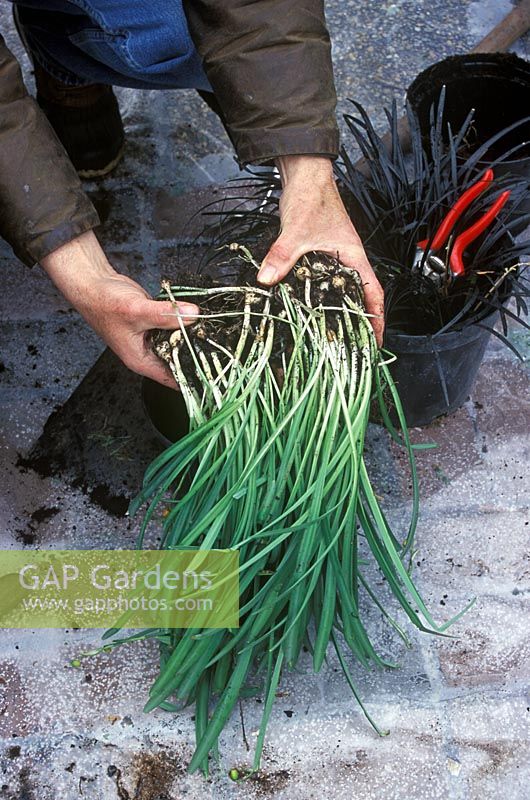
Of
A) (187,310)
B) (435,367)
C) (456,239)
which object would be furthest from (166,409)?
(456,239)

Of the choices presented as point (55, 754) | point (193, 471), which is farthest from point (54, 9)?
point (55, 754)

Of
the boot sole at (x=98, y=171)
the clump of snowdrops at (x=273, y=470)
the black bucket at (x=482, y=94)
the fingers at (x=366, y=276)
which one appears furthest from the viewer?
the boot sole at (x=98, y=171)

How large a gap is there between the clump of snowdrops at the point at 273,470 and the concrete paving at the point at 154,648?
5.1 inches

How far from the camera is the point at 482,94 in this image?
203 centimetres

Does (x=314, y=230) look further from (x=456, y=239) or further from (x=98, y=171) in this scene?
(x=98, y=171)

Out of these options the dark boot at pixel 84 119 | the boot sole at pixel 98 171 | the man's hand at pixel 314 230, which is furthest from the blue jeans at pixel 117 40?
the man's hand at pixel 314 230

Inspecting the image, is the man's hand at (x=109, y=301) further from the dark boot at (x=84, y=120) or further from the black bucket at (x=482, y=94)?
the black bucket at (x=482, y=94)

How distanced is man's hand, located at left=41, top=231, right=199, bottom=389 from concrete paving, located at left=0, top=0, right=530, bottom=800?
0.38m

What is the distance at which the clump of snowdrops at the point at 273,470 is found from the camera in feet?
4.07

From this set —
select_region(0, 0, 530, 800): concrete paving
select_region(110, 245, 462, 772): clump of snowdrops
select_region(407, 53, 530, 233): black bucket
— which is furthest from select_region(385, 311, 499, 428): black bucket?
select_region(407, 53, 530, 233): black bucket

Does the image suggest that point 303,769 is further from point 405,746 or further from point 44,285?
point 44,285

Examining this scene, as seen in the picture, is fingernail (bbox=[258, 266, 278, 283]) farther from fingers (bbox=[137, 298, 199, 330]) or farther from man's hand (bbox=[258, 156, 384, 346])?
fingers (bbox=[137, 298, 199, 330])

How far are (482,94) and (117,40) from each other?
88 cm

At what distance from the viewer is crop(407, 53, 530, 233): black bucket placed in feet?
6.37
